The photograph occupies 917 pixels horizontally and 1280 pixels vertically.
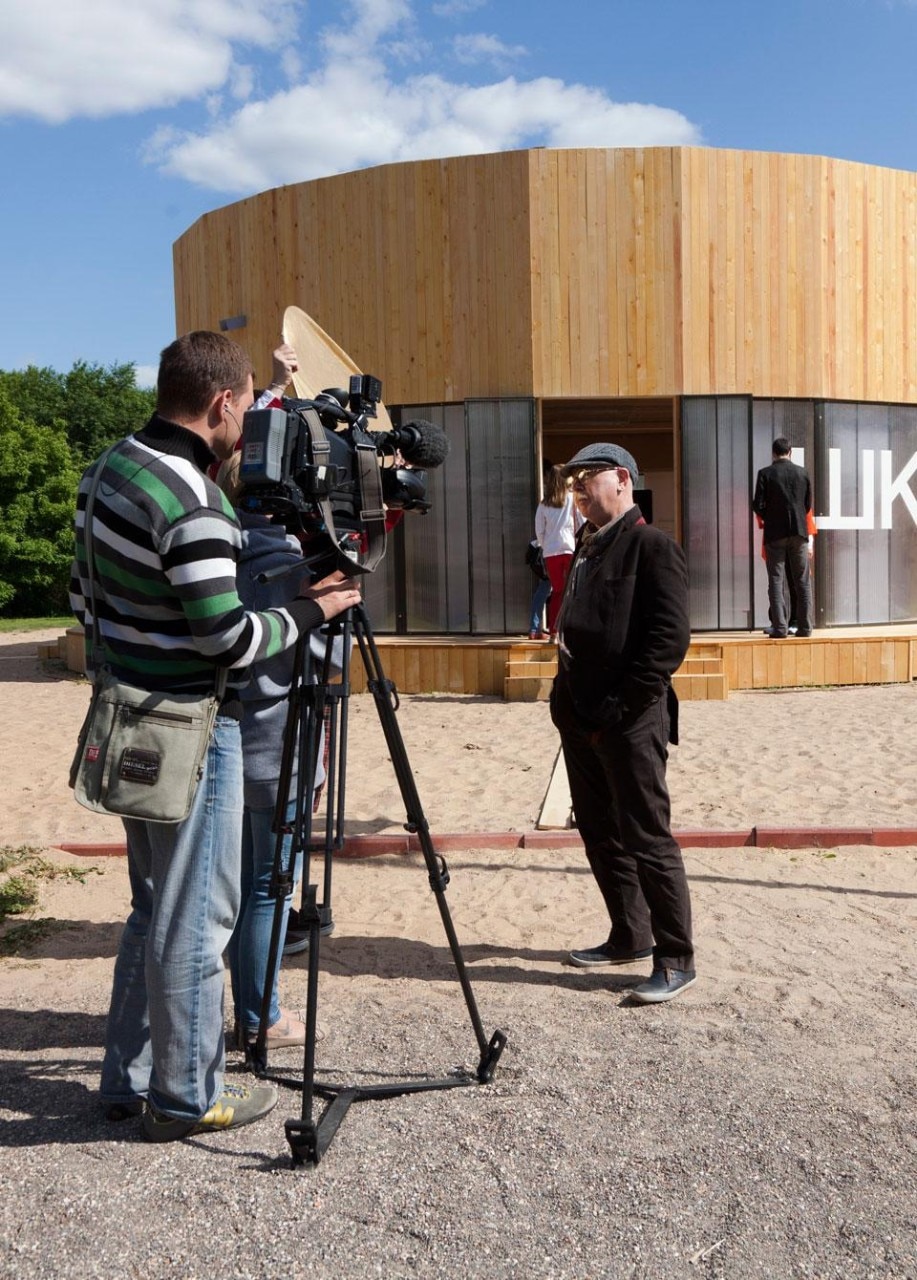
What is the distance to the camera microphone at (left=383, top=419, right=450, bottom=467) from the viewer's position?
3.33m

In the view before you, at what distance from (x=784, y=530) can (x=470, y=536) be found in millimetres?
3125

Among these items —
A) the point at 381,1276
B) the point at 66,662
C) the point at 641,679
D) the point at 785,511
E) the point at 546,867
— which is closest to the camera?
the point at 381,1276

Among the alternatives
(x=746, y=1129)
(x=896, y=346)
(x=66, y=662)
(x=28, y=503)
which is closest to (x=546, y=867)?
(x=746, y=1129)

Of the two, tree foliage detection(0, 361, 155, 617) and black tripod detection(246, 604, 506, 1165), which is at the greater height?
tree foliage detection(0, 361, 155, 617)

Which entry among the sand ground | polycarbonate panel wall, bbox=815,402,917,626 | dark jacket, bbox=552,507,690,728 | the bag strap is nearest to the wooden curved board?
dark jacket, bbox=552,507,690,728

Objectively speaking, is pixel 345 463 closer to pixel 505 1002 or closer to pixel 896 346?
pixel 505 1002

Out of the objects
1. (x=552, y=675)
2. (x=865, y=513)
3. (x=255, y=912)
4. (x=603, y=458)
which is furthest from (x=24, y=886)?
(x=865, y=513)

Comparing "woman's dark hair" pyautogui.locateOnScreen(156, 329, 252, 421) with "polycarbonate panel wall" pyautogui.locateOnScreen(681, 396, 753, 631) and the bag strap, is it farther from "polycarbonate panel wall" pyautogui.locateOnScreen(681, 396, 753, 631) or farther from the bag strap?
"polycarbonate panel wall" pyautogui.locateOnScreen(681, 396, 753, 631)

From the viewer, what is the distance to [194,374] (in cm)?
296

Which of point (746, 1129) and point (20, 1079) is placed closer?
point (746, 1129)

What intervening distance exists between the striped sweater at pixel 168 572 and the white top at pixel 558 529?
813 centimetres

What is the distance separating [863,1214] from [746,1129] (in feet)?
1.43

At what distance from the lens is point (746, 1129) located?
3.14 meters

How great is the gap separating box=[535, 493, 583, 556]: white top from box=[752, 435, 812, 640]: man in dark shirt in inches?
79.5
